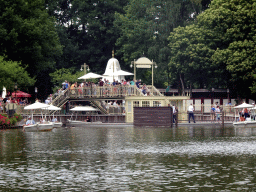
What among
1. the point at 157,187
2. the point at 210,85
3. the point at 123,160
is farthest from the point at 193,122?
the point at 157,187

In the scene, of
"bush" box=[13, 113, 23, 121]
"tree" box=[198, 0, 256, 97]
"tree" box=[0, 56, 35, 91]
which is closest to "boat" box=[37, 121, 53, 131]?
"bush" box=[13, 113, 23, 121]

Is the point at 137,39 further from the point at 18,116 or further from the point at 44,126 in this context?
the point at 44,126

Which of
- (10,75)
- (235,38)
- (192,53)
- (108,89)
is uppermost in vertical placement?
(235,38)

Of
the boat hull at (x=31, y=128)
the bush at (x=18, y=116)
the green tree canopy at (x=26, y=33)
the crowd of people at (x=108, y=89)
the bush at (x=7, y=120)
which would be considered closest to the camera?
the boat hull at (x=31, y=128)

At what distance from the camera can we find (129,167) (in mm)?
22719

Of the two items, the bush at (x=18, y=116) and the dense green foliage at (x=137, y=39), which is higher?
the dense green foliage at (x=137, y=39)

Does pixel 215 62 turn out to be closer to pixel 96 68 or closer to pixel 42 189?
pixel 96 68

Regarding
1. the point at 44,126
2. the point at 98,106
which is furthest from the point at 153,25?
the point at 44,126

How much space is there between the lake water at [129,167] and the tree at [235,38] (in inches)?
1435

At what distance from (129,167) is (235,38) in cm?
5150

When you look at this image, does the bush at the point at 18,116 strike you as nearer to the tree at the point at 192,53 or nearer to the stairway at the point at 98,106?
the stairway at the point at 98,106

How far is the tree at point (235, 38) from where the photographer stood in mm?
68875

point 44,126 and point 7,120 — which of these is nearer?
point 44,126

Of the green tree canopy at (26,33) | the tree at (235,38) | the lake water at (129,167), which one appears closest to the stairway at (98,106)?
the green tree canopy at (26,33)
